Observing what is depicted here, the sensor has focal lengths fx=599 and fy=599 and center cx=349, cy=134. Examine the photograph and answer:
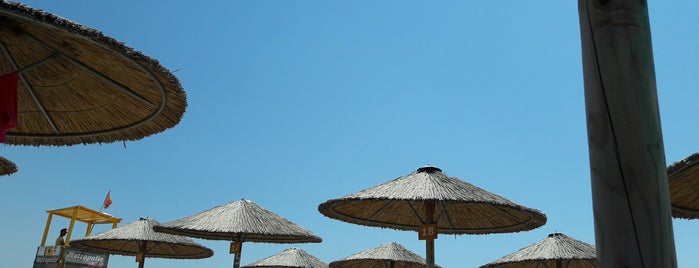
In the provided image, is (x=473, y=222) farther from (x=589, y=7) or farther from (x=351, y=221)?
(x=589, y=7)

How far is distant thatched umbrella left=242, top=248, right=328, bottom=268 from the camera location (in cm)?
1571

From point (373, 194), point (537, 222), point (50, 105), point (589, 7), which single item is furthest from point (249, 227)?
point (589, 7)

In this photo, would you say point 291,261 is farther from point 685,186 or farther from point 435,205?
point 685,186

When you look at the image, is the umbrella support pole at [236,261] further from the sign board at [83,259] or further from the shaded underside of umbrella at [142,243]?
the sign board at [83,259]

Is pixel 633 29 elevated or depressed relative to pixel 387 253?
depressed

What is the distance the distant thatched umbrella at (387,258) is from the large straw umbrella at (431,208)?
4.40m

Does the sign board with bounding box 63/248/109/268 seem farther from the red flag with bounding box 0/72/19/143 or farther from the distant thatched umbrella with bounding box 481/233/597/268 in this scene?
the red flag with bounding box 0/72/19/143

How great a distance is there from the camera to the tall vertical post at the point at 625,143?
118cm

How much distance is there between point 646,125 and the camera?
122 cm

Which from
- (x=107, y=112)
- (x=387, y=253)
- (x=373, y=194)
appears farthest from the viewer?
(x=387, y=253)

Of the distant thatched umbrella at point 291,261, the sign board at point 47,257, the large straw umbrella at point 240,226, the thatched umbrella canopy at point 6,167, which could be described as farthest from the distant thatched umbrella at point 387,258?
the thatched umbrella canopy at point 6,167

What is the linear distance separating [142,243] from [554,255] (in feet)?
28.2

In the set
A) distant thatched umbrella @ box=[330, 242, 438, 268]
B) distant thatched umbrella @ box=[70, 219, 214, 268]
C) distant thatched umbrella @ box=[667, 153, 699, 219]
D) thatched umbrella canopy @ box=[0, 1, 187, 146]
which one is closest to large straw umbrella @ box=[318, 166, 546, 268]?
distant thatched umbrella @ box=[667, 153, 699, 219]

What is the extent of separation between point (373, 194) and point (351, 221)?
1714mm
